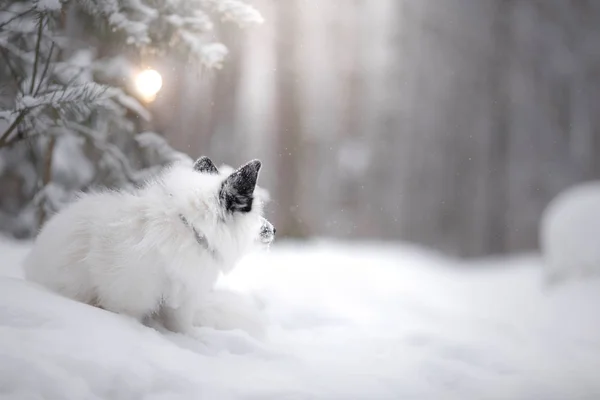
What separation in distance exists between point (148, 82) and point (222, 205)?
4.27 ft

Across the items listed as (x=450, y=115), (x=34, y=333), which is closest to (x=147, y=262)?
(x=34, y=333)

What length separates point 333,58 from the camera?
631cm

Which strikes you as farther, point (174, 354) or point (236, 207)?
point (236, 207)

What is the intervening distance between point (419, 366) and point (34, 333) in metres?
1.57

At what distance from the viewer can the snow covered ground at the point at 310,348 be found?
1431 millimetres

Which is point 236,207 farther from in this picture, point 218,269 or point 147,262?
point 147,262

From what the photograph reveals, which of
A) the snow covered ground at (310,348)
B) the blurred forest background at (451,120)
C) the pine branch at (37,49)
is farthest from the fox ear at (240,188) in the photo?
the blurred forest background at (451,120)

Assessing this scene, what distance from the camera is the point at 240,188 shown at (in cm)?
191

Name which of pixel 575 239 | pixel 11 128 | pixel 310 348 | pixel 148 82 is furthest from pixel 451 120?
pixel 11 128

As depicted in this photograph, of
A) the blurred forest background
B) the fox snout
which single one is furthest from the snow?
the fox snout

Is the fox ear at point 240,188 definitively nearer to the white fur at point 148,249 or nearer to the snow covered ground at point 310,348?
the white fur at point 148,249

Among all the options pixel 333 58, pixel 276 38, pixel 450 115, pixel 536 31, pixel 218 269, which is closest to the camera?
pixel 218 269

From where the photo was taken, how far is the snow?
460 cm

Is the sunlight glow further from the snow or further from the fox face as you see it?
the snow
